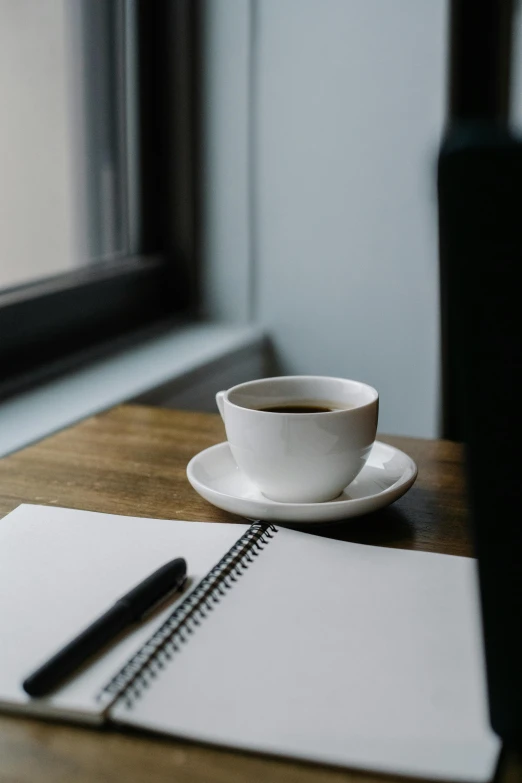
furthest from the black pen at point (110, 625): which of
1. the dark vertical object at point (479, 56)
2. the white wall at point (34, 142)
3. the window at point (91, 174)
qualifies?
the dark vertical object at point (479, 56)

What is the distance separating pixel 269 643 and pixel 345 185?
1.23 metres

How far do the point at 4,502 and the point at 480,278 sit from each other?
18.3 inches

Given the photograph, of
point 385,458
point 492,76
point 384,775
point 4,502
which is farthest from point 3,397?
point 492,76

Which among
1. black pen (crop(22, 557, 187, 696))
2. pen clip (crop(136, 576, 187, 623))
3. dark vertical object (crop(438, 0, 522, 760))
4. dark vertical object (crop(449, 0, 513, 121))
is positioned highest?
dark vertical object (crop(449, 0, 513, 121))

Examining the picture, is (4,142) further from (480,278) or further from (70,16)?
(480,278)

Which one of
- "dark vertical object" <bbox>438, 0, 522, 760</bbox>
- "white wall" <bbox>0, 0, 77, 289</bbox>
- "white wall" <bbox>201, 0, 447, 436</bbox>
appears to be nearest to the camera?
"dark vertical object" <bbox>438, 0, 522, 760</bbox>

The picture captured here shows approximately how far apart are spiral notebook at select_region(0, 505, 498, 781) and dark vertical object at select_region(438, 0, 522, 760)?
0.14ft

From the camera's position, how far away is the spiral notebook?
379 millimetres

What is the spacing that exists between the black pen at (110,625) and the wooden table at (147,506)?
0.8 inches

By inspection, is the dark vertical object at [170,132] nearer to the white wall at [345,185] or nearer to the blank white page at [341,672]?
the white wall at [345,185]

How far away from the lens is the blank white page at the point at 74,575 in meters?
0.42

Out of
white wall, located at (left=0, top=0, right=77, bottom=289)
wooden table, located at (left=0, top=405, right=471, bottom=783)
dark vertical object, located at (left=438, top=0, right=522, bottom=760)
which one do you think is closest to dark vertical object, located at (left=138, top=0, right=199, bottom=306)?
white wall, located at (left=0, top=0, right=77, bottom=289)

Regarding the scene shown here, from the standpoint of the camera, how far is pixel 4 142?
1.25 m

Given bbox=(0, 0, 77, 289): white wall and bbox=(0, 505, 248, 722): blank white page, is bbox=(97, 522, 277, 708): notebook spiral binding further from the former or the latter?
bbox=(0, 0, 77, 289): white wall
